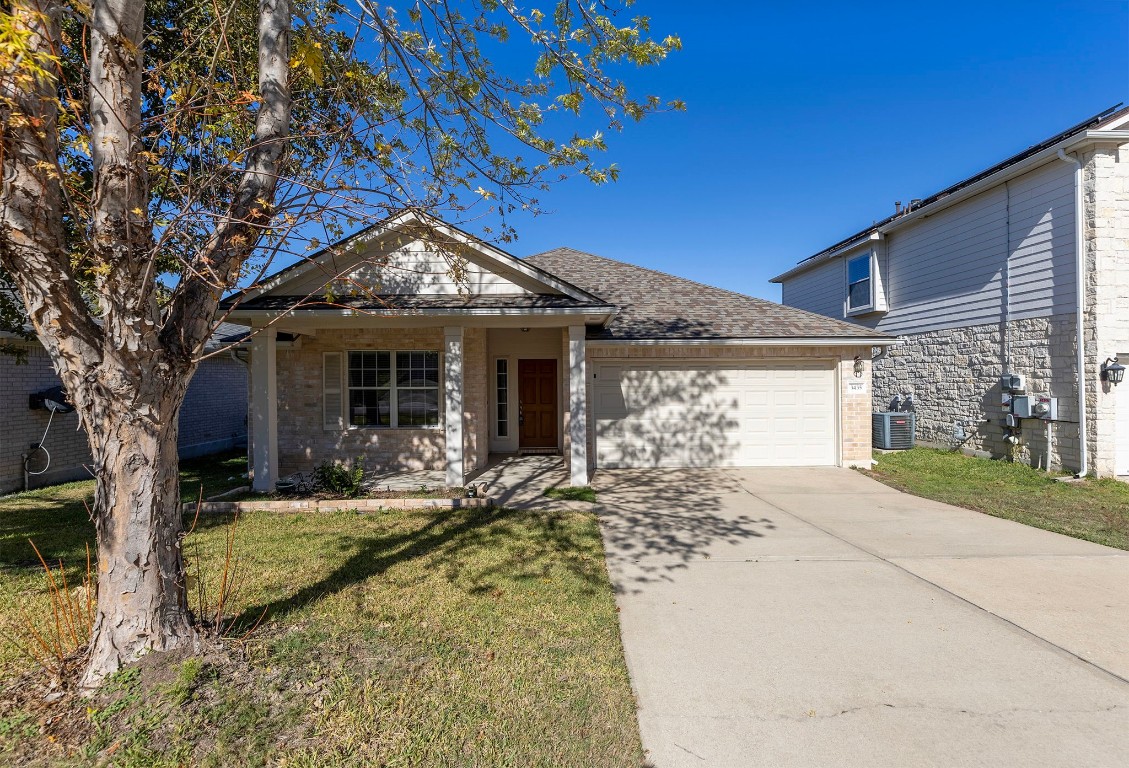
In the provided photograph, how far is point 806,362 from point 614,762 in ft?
33.6

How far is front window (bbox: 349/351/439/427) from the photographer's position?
10.7m

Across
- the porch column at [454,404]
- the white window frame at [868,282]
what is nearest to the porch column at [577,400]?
the porch column at [454,404]

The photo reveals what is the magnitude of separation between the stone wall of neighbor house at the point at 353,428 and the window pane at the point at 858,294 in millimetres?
11989

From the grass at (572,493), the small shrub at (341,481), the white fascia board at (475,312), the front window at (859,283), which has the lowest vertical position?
the grass at (572,493)

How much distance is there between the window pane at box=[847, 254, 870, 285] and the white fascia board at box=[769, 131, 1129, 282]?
0.44 m

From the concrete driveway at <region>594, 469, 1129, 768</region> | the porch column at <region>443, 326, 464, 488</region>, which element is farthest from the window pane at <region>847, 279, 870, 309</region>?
the porch column at <region>443, 326, 464, 488</region>

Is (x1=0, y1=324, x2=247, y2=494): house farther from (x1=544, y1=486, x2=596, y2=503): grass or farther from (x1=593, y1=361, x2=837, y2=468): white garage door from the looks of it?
(x1=593, y1=361, x2=837, y2=468): white garage door

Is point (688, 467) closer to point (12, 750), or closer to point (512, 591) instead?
point (512, 591)

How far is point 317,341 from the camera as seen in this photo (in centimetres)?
1050

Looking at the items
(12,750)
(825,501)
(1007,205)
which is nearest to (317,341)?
(12,750)

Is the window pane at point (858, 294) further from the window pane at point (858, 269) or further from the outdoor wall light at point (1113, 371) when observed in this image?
the outdoor wall light at point (1113, 371)

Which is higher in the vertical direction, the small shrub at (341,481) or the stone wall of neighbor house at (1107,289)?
the stone wall of neighbor house at (1107,289)

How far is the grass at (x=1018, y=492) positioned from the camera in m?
6.97

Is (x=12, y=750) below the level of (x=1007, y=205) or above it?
below
